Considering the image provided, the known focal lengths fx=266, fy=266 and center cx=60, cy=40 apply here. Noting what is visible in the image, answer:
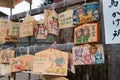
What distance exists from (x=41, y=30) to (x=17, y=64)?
0.45 metres

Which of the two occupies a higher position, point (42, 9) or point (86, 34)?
point (42, 9)

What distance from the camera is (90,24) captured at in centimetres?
211

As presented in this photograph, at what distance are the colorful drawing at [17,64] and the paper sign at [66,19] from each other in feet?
1.93

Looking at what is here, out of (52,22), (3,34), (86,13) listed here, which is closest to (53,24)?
(52,22)

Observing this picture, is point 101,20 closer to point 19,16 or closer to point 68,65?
point 68,65

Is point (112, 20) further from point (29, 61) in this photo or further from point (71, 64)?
point (29, 61)

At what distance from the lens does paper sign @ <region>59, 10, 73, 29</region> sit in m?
2.38

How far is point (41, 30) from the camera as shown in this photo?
8.85 feet

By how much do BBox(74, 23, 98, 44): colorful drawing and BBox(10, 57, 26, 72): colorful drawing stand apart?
784 mm

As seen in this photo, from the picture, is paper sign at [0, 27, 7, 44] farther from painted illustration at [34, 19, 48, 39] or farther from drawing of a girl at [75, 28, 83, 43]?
drawing of a girl at [75, 28, 83, 43]

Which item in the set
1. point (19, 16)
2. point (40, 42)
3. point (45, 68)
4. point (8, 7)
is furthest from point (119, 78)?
point (8, 7)

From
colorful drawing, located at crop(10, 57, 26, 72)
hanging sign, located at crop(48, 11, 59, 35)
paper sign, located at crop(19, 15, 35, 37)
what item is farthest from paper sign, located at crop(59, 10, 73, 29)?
colorful drawing, located at crop(10, 57, 26, 72)

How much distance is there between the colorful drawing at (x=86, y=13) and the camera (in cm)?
211

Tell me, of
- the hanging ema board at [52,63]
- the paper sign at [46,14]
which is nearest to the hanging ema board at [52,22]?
the paper sign at [46,14]
